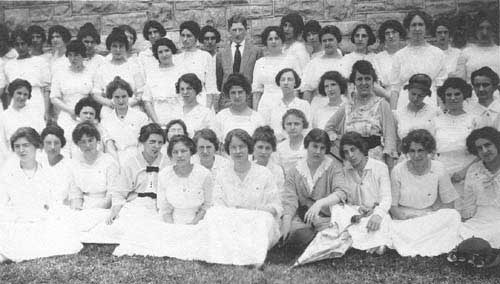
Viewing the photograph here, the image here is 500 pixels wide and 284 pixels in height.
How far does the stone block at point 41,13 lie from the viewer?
26.9ft

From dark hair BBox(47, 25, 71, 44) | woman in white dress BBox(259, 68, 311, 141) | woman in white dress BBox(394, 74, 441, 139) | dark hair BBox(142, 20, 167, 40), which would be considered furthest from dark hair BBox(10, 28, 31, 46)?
woman in white dress BBox(394, 74, 441, 139)

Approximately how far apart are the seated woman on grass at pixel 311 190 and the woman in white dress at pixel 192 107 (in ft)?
4.29

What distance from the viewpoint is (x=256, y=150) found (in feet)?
18.0

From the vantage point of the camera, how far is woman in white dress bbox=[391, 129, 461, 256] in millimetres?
4867

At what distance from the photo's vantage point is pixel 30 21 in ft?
27.1

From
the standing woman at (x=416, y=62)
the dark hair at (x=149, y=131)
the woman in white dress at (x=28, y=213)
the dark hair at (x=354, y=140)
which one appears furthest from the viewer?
the standing woman at (x=416, y=62)

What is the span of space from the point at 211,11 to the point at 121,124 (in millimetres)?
2410

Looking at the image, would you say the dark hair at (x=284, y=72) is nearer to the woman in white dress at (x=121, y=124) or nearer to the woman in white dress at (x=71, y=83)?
the woman in white dress at (x=121, y=124)

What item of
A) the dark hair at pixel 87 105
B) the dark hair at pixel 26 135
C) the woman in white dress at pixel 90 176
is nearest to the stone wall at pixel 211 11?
the dark hair at pixel 87 105

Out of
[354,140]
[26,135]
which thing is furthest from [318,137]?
[26,135]

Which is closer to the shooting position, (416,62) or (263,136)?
(263,136)

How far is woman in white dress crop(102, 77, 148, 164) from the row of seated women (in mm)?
569

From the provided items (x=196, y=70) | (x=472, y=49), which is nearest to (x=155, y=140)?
(x=196, y=70)

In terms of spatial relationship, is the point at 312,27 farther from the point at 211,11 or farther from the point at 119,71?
the point at 119,71
